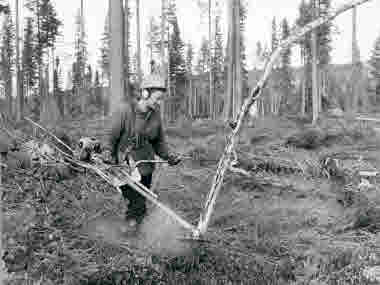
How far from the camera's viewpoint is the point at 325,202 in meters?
6.27

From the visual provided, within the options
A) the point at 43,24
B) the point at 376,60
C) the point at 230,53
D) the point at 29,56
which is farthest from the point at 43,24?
the point at 376,60

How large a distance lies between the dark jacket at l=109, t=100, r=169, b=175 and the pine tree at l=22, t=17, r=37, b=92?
39741 mm

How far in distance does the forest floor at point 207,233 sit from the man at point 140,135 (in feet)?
1.58

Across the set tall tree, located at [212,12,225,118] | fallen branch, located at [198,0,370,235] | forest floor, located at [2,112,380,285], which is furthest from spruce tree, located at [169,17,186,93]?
fallen branch, located at [198,0,370,235]

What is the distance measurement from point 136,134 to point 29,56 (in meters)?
43.8

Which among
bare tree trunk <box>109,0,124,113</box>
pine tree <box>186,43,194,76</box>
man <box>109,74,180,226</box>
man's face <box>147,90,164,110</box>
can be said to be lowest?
man <box>109,74,180,226</box>

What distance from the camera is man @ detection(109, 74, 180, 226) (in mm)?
4094

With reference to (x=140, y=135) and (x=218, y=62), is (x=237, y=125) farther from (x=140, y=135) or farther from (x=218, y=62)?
(x=218, y=62)

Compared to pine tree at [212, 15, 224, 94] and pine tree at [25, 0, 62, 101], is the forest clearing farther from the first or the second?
pine tree at [212, 15, 224, 94]

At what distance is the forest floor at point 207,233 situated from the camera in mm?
3469

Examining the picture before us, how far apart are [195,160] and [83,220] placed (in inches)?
172

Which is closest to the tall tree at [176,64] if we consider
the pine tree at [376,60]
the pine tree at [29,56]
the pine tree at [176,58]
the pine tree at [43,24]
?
the pine tree at [176,58]

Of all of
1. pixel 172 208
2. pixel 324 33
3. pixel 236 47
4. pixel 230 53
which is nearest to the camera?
pixel 172 208

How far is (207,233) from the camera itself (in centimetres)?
450
